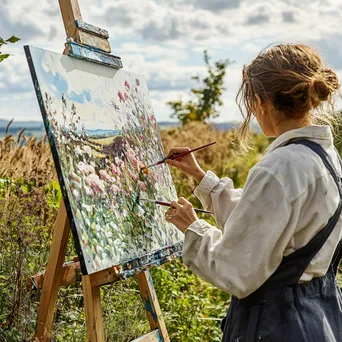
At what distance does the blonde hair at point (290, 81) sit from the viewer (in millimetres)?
2268

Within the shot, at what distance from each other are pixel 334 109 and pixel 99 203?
107 cm

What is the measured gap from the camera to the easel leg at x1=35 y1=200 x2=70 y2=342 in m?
2.86

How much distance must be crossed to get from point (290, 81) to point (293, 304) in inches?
29.3

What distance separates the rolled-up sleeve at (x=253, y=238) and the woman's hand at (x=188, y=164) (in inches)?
36.8

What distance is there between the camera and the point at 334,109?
2502mm

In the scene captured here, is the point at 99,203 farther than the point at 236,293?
Yes

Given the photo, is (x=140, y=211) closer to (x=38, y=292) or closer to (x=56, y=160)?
(x=56, y=160)

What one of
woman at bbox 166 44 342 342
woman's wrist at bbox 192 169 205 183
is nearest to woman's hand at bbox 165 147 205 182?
woman's wrist at bbox 192 169 205 183

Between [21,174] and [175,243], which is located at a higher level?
[21,174]

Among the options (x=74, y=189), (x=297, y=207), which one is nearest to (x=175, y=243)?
(x=74, y=189)

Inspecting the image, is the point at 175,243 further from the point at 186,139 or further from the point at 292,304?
the point at 186,139

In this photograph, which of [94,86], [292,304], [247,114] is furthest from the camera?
[94,86]

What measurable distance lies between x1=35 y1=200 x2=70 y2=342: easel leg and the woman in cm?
63

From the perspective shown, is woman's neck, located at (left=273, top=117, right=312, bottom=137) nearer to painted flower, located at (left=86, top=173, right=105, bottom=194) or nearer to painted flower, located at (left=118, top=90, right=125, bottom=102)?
painted flower, located at (left=86, top=173, right=105, bottom=194)
